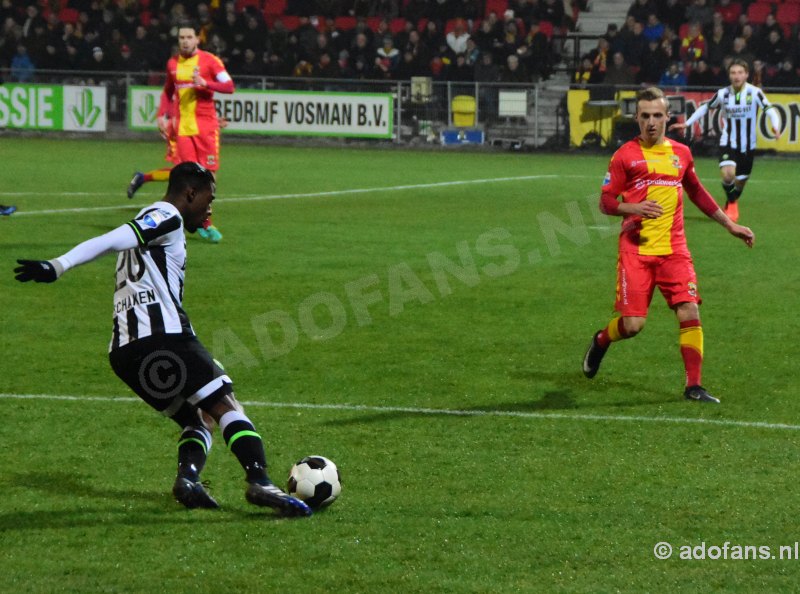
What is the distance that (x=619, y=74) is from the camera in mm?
28438

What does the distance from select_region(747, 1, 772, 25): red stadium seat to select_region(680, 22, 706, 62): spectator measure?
2993 millimetres

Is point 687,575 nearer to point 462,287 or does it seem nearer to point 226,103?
point 462,287

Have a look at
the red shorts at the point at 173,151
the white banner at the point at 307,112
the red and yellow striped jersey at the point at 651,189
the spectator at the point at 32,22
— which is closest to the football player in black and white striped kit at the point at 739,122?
the red shorts at the point at 173,151

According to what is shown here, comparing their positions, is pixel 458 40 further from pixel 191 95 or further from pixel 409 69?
pixel 191 95

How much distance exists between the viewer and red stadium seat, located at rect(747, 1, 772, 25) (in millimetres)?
31625

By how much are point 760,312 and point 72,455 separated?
6076mm

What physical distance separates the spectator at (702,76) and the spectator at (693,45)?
1.65 feet

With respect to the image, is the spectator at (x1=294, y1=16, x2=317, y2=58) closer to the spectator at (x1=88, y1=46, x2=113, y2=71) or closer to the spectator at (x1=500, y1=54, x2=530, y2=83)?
the spectator at (x1=88, y1=46, x2=113, y2=71)

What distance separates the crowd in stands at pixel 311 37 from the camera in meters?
30.3

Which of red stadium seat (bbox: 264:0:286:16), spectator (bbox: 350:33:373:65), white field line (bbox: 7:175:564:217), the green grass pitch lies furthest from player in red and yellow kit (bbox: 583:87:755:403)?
red stadium seat (bbox: 264:0:286:16)

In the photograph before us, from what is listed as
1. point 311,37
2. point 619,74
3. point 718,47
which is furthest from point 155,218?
point 311,37

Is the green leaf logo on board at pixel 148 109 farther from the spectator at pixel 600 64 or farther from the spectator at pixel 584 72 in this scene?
the spectator at pixel 600 64

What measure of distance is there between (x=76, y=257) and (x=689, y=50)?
25.7 meters

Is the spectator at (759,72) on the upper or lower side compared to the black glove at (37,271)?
upper
